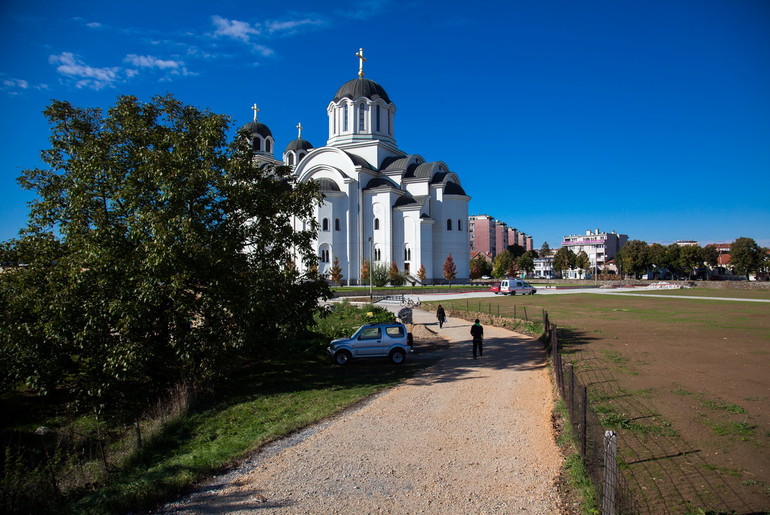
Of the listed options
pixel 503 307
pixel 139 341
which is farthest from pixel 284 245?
pixel 503 307

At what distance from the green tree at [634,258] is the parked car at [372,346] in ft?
285

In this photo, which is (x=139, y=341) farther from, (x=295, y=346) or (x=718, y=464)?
(x=718, y=464)

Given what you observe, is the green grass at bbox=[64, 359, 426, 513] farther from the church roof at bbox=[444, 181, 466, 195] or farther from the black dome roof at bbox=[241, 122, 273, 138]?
the black dome roof at bbox=[241, 122, 273, 138]

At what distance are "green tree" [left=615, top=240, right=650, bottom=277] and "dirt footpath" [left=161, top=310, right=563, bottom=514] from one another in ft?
294

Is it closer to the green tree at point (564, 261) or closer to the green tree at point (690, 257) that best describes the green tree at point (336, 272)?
the green tree at point (564, 261)

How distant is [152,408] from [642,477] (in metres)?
10.6

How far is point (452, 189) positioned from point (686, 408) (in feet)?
180

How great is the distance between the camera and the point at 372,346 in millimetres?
15453

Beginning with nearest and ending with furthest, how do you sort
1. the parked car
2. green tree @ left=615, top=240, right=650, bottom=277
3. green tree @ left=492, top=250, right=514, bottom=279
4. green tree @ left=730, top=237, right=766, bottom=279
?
the parked car, green tree @ left=492, top=250, right=514, bottom=279, green tree @ left=730, top=237, right=766, bottom=279, green tree @ left=615, top=240, right=650, bottom=277

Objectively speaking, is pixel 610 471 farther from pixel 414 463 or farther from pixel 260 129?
pixel 260 129

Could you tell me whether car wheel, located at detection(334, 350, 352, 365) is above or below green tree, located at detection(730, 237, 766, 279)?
below

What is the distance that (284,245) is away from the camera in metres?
14.1

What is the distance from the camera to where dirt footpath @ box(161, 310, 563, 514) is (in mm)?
5906

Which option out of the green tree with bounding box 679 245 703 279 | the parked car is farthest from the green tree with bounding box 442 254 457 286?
the green tree with bounding box 679 245 703 279
